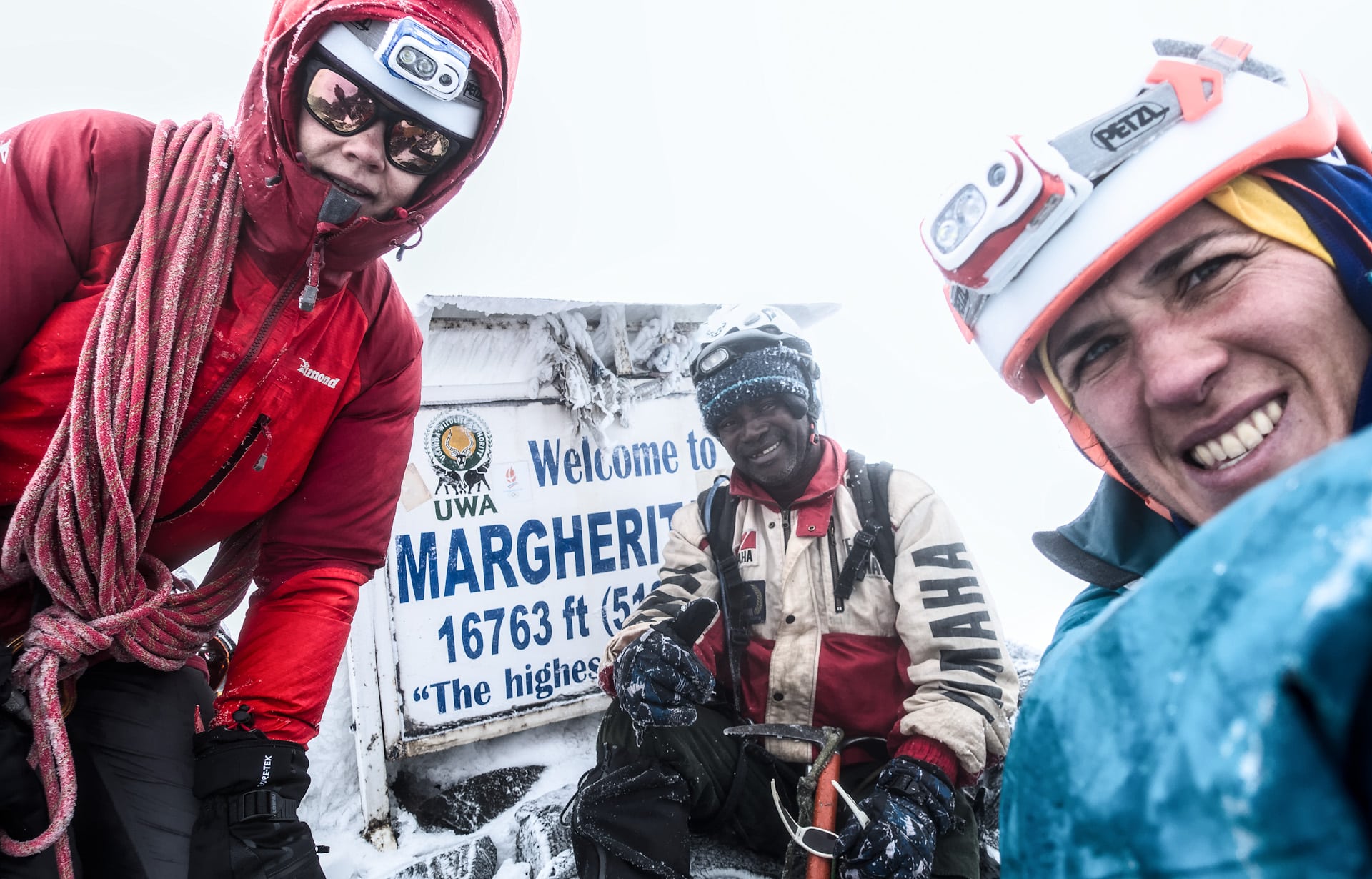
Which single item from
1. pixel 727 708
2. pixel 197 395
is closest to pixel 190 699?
pixel 197 395

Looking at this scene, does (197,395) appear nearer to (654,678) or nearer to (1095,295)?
(654,678)

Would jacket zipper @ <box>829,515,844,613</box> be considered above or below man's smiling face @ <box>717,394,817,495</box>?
below

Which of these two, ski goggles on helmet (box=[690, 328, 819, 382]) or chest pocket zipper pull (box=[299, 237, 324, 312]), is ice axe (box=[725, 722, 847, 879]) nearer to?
ski goggles on helmet (box=[690, 328, 819, 382])

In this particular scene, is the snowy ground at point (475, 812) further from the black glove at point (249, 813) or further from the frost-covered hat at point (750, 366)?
the frost-covered hat at point (750, 366)

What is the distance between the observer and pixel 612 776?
215 cm

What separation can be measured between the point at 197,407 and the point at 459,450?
1859 millimetres

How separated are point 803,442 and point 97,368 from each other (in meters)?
2.12

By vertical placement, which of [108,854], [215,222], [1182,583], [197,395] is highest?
[215,222]

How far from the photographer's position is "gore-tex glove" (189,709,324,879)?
5.04 ft

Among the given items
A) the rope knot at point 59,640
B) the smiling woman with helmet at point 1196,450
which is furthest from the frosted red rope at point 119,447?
the smiling woman with helmet at point 1196,450

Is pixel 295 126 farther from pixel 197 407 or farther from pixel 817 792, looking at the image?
pixel 817 792

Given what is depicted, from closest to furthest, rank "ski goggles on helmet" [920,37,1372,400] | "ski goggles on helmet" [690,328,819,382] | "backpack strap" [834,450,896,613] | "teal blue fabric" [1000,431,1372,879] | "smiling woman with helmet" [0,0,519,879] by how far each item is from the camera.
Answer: "teal blue fabric" [1000,431,1372,879]
"ski goggles on helmet" [920,37,1372,400]
"smiling woman with helmet" [0,0,519,879]
"backpack strap" [834,450,896,613]
"ski goggles on helmet" [690,328,819,382]

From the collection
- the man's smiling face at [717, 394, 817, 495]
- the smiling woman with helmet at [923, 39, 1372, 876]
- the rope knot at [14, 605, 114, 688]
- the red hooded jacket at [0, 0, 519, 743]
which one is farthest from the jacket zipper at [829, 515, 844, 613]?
the rope knot at [14, 605, 114, 688]

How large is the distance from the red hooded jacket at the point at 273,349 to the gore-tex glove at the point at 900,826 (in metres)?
1.53
